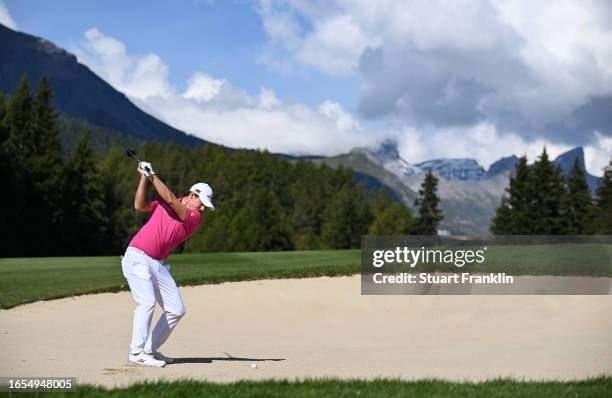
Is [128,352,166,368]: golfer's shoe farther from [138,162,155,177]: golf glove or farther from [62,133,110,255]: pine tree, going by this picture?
[62,133,110,255]: pine tree

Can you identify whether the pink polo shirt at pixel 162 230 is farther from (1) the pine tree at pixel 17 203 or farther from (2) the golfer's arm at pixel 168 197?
(1) the pine tree at pixel 17 203

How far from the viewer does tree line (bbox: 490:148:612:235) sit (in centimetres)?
9125

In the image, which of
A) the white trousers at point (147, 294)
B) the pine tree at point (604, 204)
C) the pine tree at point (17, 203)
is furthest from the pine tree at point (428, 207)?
the white trousers at point (147, 294)

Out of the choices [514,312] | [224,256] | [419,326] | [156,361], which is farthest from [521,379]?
[224,256]

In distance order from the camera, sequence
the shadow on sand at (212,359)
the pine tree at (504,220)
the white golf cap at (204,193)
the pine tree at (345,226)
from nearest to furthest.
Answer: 1. the white golf cap at (204,193)
2. the shadow on sand at (212,359)
3. the pine tree at (504,220)
4. the pine tree at (345,226)

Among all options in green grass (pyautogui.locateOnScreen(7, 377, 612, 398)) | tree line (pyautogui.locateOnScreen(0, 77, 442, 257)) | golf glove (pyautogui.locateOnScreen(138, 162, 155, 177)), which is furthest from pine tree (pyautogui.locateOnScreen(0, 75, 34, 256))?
green grass (pyautogui.locateOnScreen(7, 377, 612, 398))

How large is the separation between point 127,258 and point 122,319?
7.30 metres

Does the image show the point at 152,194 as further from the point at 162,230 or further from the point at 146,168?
the point at 146,168

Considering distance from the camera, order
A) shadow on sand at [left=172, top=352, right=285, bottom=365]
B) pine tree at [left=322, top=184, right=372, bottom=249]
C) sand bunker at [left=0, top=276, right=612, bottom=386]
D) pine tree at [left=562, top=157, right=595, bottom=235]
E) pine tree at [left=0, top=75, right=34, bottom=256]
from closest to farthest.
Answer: sand bunker at [left=0, top=276, right=612, bottom=386]
shadow on sand at [left=172, top=352, right=285, bottom=365]
pine tree at [left=0, top=75, right=34, bottom=256]
pine tree at [left=562, top=157, right=595, bottom=235]
pine tree at [left=322, top=184, right=372, bottom=249]

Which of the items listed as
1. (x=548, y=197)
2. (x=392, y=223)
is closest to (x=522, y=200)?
(x=548, y=197)

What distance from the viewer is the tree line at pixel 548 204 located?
9125cm

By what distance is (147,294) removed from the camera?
10680 millimetres

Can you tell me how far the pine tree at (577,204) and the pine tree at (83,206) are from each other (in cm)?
5040

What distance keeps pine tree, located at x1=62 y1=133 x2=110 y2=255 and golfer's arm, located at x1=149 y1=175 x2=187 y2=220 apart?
6602 centimetres
